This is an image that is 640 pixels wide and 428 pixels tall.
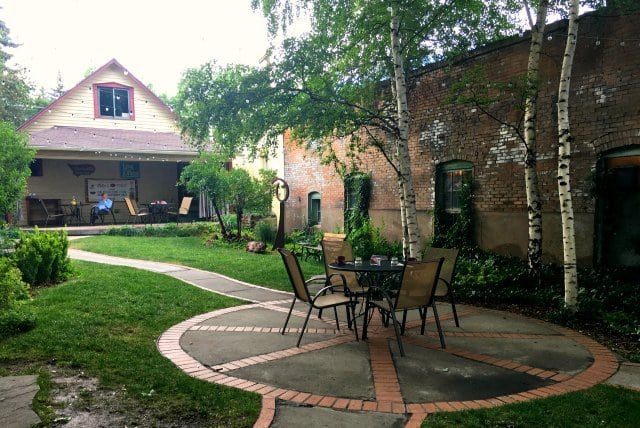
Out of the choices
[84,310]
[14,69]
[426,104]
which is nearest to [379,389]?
[84,310]

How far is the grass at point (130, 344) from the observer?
2998 millimetres

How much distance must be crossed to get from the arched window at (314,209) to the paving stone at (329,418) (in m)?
11.4

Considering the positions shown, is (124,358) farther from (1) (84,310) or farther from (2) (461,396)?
(2) (461,396)

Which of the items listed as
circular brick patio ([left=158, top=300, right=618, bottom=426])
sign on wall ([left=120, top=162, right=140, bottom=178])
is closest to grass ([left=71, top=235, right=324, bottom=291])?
circular brick patio ([left=158, top=300, right=618, bottom=426])

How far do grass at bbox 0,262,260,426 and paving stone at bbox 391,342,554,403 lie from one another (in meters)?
1.22

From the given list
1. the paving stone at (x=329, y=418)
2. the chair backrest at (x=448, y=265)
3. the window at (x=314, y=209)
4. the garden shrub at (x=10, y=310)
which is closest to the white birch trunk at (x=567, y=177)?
the chair backrest at (x=448, y=265)

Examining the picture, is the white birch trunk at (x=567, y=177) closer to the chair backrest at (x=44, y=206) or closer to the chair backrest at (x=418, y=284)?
the chair backrest at (x=418, y=284)

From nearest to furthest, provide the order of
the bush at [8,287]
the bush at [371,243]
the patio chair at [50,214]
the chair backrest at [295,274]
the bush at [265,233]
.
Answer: the bush at [8,287] → the chair backrest at [295,274] → the bush at [371,243] → the bush at [265,233] → the patio chair at [50,214]

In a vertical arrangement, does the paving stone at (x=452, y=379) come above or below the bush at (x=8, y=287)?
below

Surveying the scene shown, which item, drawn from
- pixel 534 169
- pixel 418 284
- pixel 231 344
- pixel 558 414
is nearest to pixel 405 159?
pixel 534 169

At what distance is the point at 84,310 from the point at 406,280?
3745 millimetres

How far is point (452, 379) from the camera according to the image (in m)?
3.51

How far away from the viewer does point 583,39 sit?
23.1 ft

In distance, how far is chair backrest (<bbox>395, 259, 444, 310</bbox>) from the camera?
4.20 meters
